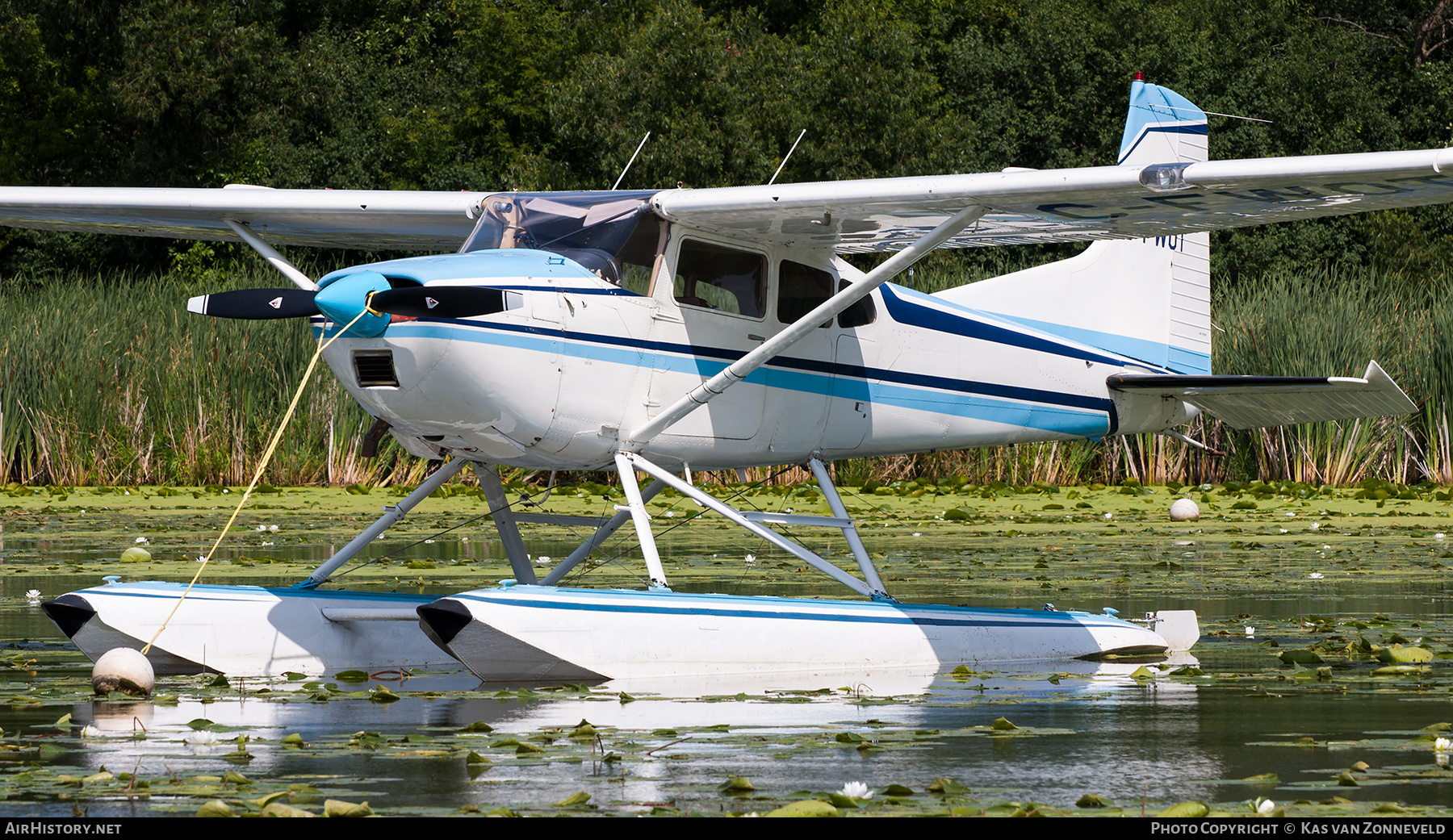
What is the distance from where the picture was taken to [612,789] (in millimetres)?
4258

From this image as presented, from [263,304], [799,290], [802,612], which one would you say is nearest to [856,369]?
[799,290]

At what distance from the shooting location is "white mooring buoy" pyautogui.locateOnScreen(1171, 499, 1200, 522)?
46.7 feet

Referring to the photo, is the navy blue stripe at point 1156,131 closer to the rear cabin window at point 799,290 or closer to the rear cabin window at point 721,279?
the rear cabin window at point 799,290

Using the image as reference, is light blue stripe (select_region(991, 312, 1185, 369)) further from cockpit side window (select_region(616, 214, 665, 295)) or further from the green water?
cockpit side window (select_region(616, 214, 665, 295))

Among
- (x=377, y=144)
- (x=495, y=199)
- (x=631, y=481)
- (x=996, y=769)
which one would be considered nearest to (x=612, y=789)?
(x=996, y=769)

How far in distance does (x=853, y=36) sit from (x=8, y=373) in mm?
17478

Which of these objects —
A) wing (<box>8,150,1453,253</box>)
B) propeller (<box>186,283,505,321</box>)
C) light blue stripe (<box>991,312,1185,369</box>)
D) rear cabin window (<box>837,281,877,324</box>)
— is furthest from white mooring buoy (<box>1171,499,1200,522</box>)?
propeller (<box>186,283,505,321</box>)

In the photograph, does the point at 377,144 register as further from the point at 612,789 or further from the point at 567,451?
the point at 612,789

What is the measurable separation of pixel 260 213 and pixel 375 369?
267cm

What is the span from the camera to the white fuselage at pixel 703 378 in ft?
23.1

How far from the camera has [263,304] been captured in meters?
6.84

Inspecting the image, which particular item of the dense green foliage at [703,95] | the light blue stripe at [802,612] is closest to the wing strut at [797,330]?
the light blue stripe at [802,612]

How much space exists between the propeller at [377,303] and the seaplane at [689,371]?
0.04 feet
